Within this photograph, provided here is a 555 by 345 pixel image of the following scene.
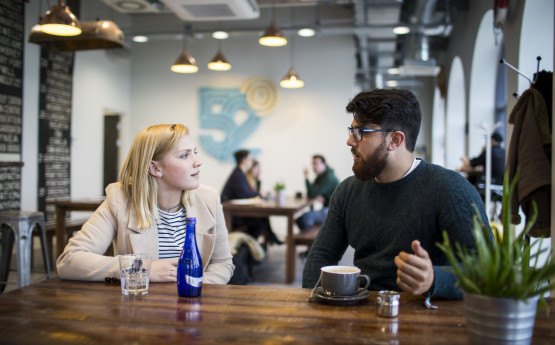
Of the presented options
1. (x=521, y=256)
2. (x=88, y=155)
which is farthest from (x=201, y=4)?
(x=521, y=256)

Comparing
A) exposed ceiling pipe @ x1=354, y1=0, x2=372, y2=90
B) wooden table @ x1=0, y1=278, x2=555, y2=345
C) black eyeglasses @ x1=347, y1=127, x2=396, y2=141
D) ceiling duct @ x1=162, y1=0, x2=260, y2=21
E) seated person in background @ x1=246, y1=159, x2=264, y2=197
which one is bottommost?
wooden table @ x1=0, y1=278, x2=555, y2=345

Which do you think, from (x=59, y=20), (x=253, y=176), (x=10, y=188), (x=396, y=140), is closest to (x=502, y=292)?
(x=396, y=140)

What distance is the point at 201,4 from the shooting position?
573 cm

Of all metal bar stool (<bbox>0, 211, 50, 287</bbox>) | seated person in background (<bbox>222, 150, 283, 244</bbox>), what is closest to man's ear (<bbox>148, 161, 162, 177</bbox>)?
metal bar stool (<bbox>0, 211, 50, 287</bbox>)

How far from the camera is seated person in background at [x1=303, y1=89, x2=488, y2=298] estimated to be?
1712 millimetres

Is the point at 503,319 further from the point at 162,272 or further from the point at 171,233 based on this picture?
the point at 171,233

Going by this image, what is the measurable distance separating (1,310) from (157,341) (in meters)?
0.52

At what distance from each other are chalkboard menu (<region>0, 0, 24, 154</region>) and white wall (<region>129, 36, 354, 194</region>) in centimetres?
315

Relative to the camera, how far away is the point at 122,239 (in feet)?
6.25

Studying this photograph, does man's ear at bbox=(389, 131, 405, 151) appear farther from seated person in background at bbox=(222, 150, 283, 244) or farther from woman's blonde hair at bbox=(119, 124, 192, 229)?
seated person in background at bbox=(222, 150, 283, 244)

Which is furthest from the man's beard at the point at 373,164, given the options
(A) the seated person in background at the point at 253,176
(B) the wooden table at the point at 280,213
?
(A) the seated person in background at the point at 253,176

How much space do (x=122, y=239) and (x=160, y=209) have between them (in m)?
0.20

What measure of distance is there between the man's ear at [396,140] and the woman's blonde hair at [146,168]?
829 mm

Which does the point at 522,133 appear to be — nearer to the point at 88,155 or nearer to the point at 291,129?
the point at 291,129
